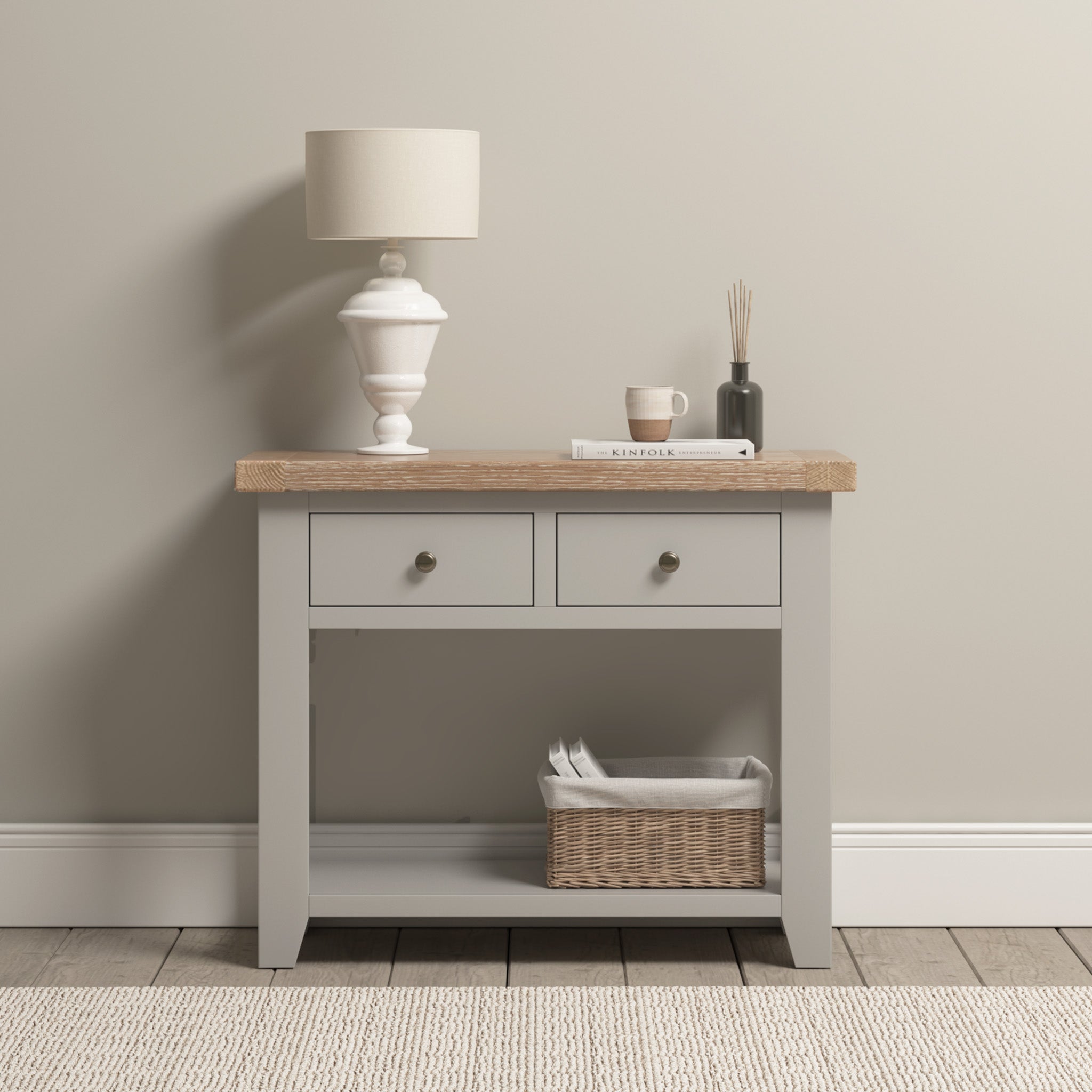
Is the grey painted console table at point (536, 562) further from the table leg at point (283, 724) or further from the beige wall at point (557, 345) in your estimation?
the beige wall at point (557, 345)

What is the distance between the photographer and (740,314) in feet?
7.61

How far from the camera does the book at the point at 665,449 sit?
6.73ft

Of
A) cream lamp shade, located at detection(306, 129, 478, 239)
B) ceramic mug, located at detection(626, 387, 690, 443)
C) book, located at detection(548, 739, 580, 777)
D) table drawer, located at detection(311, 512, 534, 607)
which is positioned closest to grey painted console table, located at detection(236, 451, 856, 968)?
table drawer, located at detection(311, 512, 534, 607)

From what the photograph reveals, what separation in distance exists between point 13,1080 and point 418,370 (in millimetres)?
1234

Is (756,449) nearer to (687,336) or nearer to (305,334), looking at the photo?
(687,336)

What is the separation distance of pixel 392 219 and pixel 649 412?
1.72 feet

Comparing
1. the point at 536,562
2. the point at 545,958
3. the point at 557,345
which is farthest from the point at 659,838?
the point at 557,345

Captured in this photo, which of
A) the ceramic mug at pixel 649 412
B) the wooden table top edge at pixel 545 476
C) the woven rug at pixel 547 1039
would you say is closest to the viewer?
the woven rug at pixel 547 1039

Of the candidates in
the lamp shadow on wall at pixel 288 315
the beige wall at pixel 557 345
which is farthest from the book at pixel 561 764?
the lamp shadow on wall at pixel 288 315

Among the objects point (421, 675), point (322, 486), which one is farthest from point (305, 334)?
point (421, 675)

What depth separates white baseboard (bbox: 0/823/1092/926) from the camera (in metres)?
2.36

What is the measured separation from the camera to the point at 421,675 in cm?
239

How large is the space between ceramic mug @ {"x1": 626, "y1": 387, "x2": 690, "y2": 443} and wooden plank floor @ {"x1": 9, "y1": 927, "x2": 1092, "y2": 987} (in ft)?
2.90

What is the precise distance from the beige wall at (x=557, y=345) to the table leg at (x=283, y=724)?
31 cm
